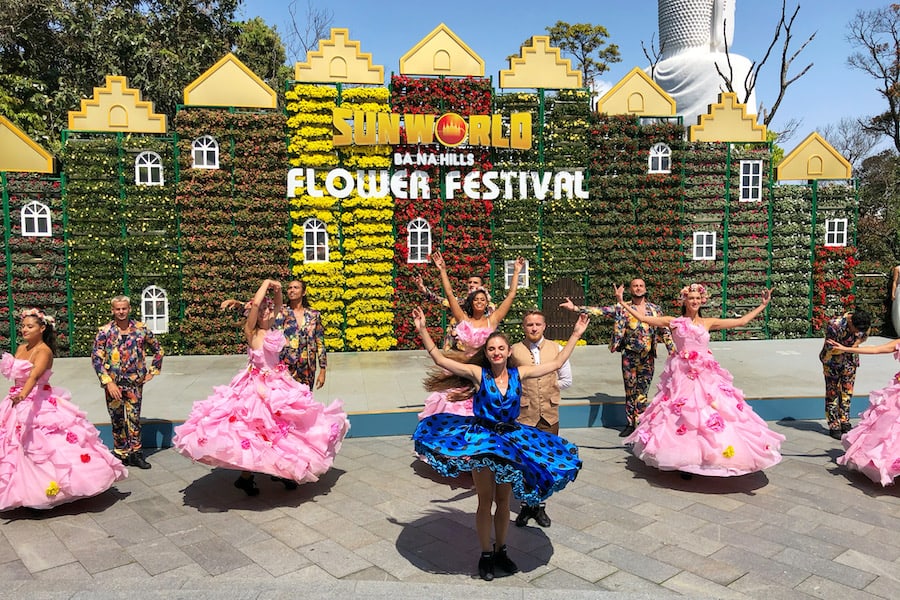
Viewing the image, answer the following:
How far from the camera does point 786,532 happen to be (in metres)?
5.11

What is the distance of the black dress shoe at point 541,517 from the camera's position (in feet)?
17.2

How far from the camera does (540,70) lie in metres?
15.5

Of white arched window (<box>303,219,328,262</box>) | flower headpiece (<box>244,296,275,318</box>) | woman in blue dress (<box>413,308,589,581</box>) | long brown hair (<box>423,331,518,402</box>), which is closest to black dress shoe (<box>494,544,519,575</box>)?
woman in blue dress (<box>413,308,589,581</box>)

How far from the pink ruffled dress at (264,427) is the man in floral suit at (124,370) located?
131 cm

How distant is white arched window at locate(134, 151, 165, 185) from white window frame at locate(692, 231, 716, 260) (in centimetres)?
1244

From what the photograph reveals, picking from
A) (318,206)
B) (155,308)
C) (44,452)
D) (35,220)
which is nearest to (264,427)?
(44,452)

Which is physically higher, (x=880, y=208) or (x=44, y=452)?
(x=880, y=208)

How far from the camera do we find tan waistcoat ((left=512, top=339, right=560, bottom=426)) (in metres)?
5.31

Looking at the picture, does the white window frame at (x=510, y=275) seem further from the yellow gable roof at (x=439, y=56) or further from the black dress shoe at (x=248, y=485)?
the black dress shoe at (x=248, y=485)

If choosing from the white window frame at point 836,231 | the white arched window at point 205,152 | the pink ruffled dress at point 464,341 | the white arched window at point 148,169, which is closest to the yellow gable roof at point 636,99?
the white window frame at point 836,231

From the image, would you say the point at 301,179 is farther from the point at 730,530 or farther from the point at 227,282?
the point at 730,530

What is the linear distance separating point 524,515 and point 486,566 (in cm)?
99

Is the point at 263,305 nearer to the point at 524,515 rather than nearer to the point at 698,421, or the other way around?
the point at 524,515

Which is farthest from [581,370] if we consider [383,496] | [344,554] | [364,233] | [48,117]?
[48,117]
